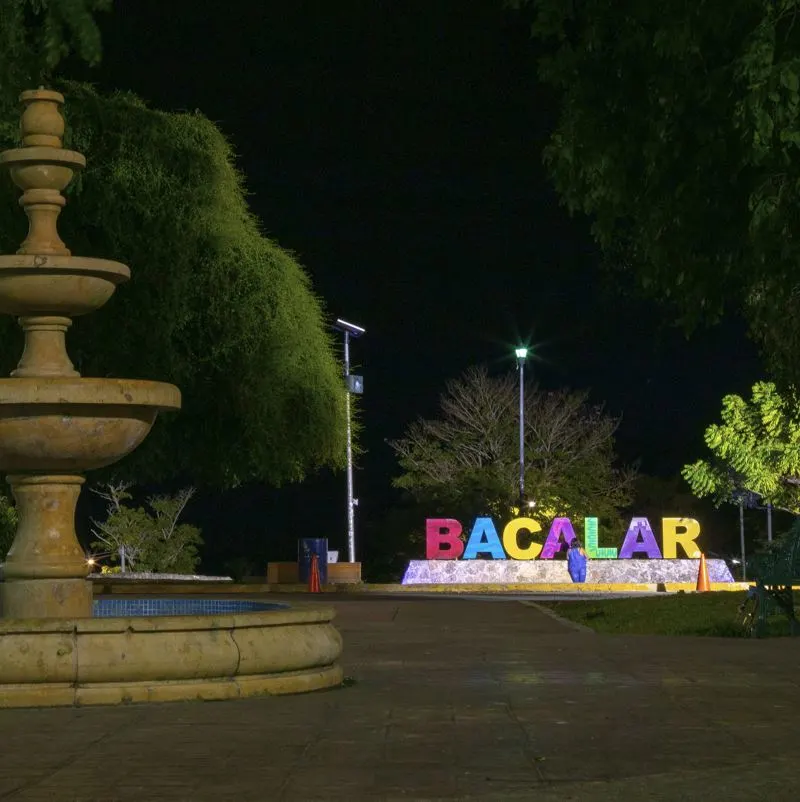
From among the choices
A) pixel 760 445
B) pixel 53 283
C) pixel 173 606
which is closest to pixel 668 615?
pixel 173 606

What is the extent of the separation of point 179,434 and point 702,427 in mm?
72188

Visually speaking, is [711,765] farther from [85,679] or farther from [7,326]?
[7,326]

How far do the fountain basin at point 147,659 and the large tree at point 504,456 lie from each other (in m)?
49.5

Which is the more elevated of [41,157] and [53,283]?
[41,157]

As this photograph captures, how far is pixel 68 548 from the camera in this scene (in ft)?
41.7

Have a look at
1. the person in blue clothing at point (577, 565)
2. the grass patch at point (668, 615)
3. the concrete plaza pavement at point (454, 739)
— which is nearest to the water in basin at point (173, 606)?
the concrete plaza pavement at point (454, 739)

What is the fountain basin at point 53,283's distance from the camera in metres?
12.6

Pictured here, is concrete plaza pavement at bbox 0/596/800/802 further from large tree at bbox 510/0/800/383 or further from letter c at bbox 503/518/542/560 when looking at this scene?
letter c at bbox 503/518/542/560

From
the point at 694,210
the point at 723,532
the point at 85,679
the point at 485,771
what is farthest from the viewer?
the point at 723,532

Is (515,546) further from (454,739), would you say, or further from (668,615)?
(454,739)

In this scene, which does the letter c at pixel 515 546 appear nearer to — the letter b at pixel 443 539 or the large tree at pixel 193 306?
the letter b at pixel 443 539

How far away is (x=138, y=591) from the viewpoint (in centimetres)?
3344

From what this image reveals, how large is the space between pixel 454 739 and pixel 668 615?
49.2 feet

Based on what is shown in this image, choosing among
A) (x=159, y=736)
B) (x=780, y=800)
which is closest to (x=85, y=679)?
(x=159, y=736)
